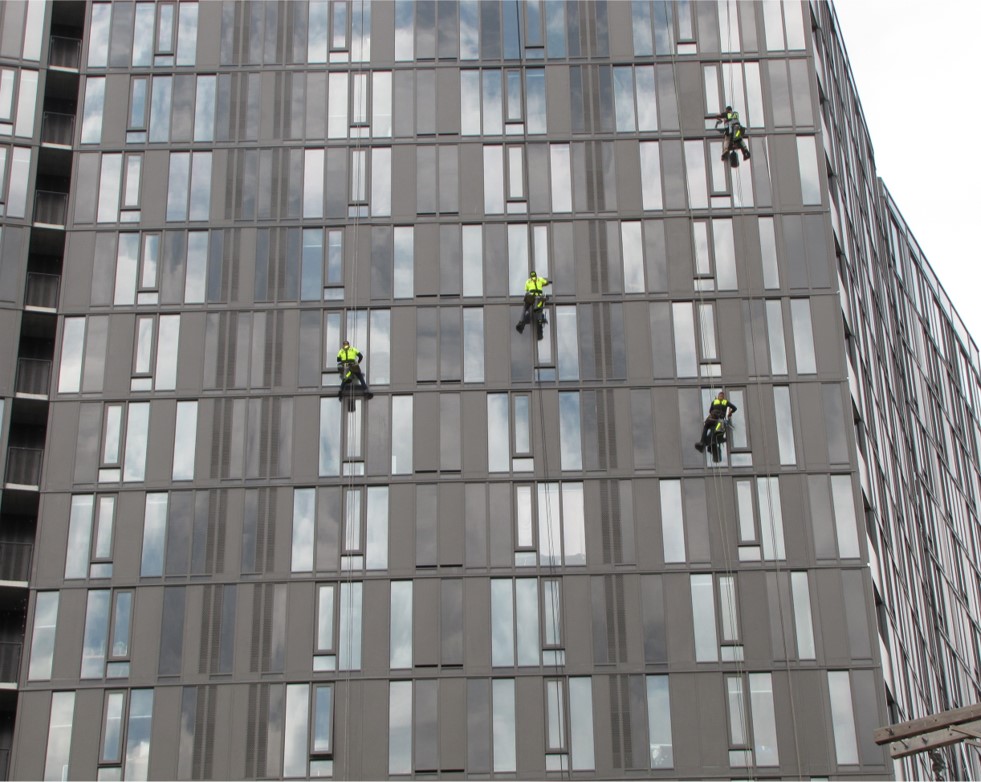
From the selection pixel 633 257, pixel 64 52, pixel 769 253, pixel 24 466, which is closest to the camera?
pixel 24 466

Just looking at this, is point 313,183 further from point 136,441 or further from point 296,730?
point 296,730

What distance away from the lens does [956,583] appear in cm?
7656

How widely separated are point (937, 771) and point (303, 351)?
2852 centimetres

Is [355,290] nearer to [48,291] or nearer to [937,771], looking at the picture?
[48,291]

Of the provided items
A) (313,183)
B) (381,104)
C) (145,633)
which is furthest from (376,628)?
(381,104)

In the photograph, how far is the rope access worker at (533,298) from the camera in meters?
53.0

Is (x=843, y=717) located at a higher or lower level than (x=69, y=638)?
lower

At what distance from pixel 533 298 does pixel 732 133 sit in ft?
30.8

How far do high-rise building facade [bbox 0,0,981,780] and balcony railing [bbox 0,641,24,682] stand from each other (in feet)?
0.39

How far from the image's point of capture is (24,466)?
5422 cm

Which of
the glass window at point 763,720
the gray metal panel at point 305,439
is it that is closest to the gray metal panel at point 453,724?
the gray metal panel at point 305,439

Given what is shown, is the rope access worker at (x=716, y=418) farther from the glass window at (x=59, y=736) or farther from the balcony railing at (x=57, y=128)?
the balcony railing at (x=57, y=128)

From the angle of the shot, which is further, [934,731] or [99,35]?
[99,35]

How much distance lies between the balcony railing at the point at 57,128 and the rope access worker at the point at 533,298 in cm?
1838
